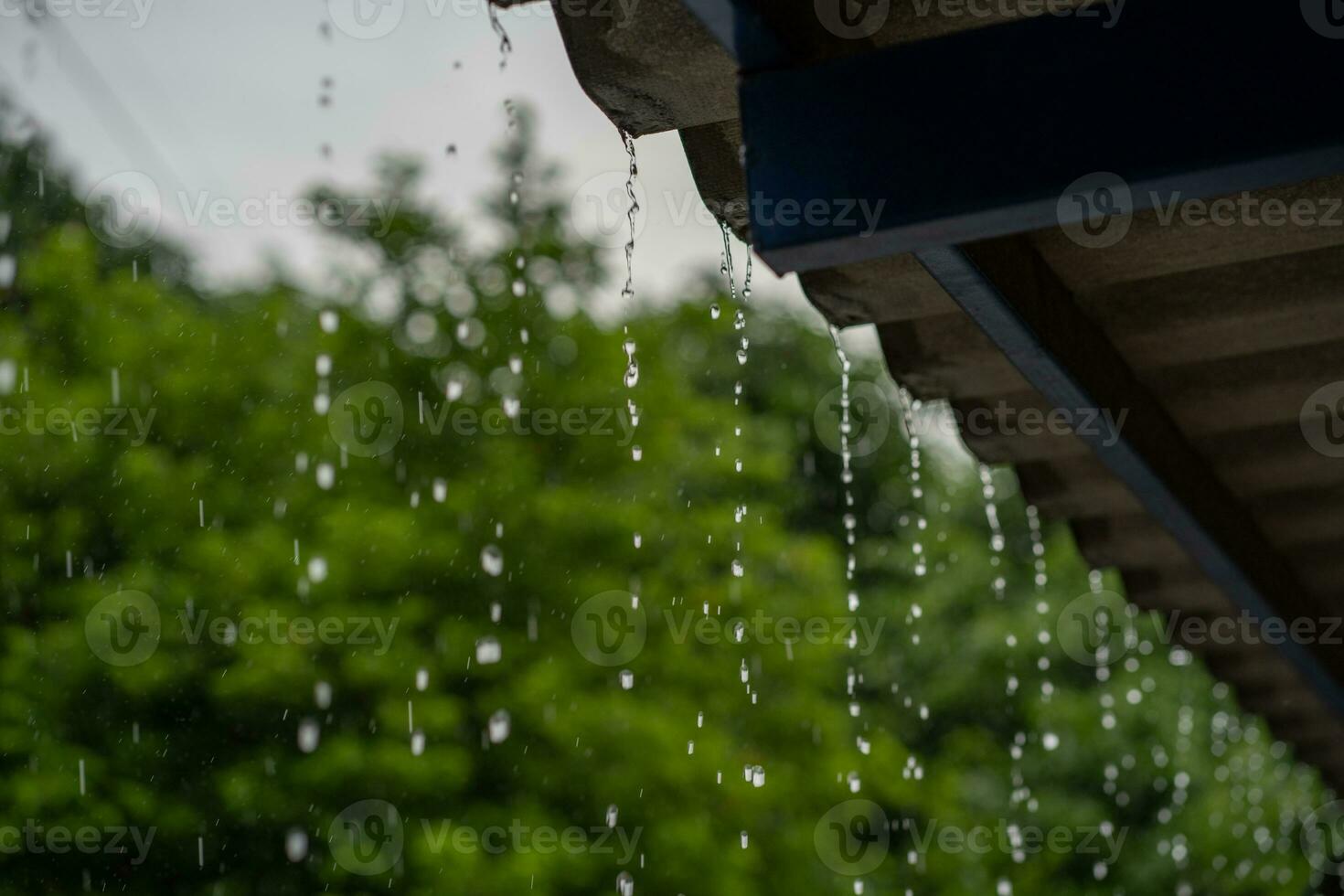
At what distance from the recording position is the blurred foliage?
7602 mm

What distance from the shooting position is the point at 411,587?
8.47 m

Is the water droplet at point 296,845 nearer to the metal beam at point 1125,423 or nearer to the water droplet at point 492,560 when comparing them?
the water droplet at point 492,560

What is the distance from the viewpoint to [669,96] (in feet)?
5.26

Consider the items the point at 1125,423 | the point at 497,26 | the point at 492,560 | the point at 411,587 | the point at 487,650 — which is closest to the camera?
the point at 497,26

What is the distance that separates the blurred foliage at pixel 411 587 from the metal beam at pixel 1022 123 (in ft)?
20.5

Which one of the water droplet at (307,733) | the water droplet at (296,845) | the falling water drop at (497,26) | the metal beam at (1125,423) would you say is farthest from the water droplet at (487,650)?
the falling water drop at (497,26)

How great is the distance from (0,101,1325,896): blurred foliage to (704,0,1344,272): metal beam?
6.24 metres

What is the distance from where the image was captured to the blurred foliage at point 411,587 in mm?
7602

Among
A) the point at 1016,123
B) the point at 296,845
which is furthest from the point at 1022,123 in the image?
the point at 296,845

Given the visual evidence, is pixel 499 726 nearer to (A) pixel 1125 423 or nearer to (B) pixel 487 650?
(B) pixel 487 650

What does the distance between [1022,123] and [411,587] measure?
7506 mm

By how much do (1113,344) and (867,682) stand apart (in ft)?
44.5

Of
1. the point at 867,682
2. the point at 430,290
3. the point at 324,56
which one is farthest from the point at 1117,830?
the point at 324,56

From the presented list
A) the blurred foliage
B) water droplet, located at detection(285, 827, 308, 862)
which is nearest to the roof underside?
the blurred foliage
